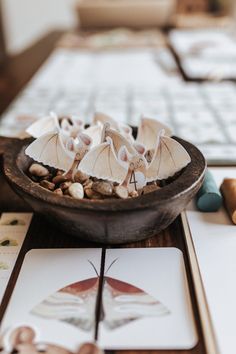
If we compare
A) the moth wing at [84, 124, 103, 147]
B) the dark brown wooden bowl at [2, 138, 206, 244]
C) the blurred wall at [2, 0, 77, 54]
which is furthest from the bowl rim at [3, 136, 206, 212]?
the blurred wall at [2, 0, 77, 54]

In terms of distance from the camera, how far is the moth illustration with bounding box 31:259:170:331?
0.46 m

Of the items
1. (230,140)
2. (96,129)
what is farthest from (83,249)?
(230,140)

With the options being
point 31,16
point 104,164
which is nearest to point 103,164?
point 104,164

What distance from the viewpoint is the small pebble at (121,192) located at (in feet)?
1.73

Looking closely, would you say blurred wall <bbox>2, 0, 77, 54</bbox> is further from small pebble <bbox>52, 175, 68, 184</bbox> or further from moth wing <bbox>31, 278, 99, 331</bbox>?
moth wing <bbox>31, 278, 99, 331</bbox>

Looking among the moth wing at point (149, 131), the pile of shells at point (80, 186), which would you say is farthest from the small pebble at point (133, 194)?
the moth wing at point (149, 131)

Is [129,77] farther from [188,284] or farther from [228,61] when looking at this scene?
[188,284]

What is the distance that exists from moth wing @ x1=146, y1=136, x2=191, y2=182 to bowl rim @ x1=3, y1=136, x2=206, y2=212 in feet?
0.03

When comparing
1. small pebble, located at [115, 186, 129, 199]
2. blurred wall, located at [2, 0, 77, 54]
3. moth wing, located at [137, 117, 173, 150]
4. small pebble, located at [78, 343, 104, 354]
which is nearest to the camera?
small pebble, located at [78, 343, 104, 354]

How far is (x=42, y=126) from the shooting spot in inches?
25.7

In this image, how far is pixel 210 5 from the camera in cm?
271

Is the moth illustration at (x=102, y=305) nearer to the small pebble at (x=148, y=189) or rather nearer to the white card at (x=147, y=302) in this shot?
the white card at (x=147, y=302)

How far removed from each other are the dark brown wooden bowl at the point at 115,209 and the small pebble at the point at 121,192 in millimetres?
33

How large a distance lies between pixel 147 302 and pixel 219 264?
11cm
